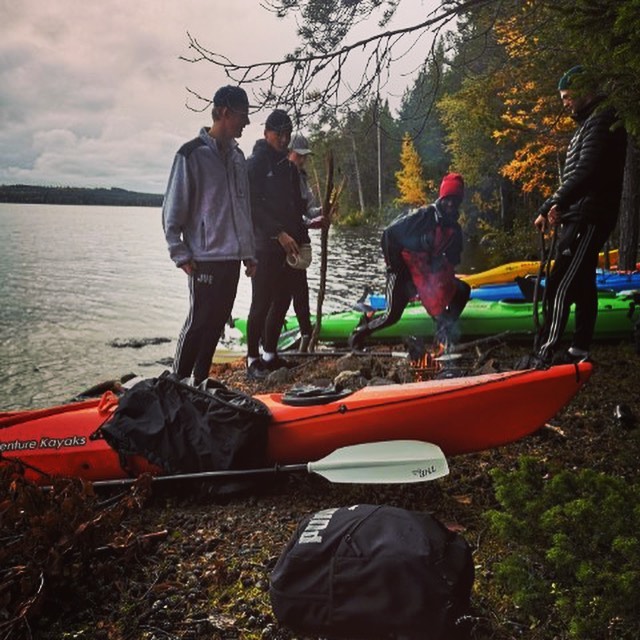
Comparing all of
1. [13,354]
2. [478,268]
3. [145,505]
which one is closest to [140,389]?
[145,505]

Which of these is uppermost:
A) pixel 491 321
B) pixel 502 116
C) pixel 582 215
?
pixel 502 116

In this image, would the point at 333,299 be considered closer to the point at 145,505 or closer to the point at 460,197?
the point at 460,197

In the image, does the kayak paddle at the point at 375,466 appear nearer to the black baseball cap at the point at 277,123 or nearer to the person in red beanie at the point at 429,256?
the black baseball cap at the point at 277,123

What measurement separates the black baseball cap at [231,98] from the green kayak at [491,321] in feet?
11.8

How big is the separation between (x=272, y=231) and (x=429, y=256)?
1627 millimetres

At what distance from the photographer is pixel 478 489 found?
3080mm

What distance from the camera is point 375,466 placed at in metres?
2.90

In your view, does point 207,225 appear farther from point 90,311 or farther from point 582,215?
point 90,311

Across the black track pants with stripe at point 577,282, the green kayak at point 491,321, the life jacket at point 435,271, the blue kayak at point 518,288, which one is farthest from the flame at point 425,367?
the blue kayak at point 518,288

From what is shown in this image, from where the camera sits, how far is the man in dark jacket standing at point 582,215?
13.2 feet

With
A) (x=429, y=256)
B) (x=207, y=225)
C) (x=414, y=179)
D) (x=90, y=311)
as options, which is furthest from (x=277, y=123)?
(x=414, y=179)

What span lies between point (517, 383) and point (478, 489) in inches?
22.0

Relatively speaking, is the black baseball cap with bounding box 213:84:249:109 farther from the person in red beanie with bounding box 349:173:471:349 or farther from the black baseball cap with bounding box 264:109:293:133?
the person in red beanie with bounding box 349:173:471:349

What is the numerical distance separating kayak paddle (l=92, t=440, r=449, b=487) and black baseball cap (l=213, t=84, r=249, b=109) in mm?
2239
